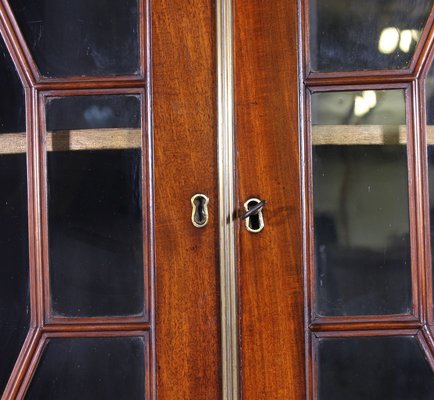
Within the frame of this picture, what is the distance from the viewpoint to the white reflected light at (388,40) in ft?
2.82

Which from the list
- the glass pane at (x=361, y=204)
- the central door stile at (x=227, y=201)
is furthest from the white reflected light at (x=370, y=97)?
the central door stile at (x=227, y=201)

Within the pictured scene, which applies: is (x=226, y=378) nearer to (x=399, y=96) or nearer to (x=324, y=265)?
(x=324, y=265)

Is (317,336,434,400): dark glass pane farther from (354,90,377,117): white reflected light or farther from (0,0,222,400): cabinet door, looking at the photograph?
(354,90,377,117): white reflected light

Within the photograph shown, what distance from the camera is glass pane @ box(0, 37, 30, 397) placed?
2.86 feet

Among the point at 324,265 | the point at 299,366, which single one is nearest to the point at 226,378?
the point at 299,366

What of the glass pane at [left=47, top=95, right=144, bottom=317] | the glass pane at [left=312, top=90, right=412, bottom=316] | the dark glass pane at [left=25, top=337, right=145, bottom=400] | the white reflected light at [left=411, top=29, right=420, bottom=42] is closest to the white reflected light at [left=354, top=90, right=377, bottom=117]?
the glass pane at [left=312, top=90, right=412, bottom=316]

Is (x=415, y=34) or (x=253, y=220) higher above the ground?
(x=415, y=34)

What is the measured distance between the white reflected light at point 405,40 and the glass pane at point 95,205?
41 centimetres

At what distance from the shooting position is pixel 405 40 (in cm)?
86

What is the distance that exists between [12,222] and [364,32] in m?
0.61

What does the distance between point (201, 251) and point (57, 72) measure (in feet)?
1.16

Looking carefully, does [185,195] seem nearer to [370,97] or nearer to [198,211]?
[198,211]

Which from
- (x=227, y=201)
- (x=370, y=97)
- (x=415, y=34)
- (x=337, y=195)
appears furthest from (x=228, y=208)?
(x=415, y=34)

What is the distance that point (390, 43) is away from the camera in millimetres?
860
